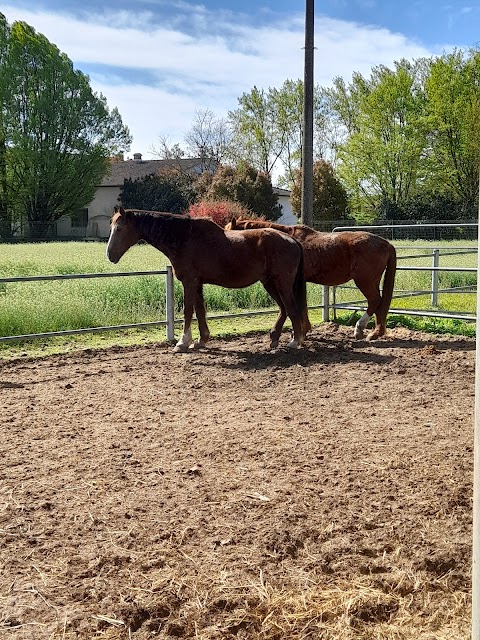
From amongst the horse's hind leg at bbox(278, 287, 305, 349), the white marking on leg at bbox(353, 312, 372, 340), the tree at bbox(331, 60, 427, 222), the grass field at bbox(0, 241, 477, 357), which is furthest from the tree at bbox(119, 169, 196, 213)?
the horse's hind leg at bbox(278, 287, 305, 349)

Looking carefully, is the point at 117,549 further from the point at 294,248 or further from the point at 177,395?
the point at 294,248

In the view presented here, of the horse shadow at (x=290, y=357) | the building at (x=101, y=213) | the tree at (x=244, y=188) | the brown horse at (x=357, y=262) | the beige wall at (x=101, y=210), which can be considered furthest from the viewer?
the beige wall at (x=101, y=210)

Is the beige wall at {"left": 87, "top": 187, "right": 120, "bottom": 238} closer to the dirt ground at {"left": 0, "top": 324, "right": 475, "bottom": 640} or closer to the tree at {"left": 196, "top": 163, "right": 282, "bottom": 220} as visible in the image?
the tree at {"left": 196, "top": 163, "right": 282, "bottom": 220}

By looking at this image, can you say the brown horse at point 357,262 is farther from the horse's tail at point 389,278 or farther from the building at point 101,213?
the building at point 101,213

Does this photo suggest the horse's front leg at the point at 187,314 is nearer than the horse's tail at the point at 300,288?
Yes

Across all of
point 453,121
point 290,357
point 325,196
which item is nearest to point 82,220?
point 325,196

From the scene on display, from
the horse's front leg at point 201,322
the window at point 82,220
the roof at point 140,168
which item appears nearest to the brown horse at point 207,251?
the horse's front leg at point 201,322

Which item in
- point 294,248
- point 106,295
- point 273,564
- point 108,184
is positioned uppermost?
point 108,184

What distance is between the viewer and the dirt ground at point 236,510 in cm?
215

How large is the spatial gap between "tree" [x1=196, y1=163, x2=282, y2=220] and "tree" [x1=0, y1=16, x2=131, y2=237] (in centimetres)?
1195

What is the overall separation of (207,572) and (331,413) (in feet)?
7.94

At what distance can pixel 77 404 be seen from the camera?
16.3 feet

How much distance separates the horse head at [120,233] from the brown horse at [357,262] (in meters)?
1.38

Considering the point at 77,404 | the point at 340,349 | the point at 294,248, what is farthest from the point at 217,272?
the point at 77,404
